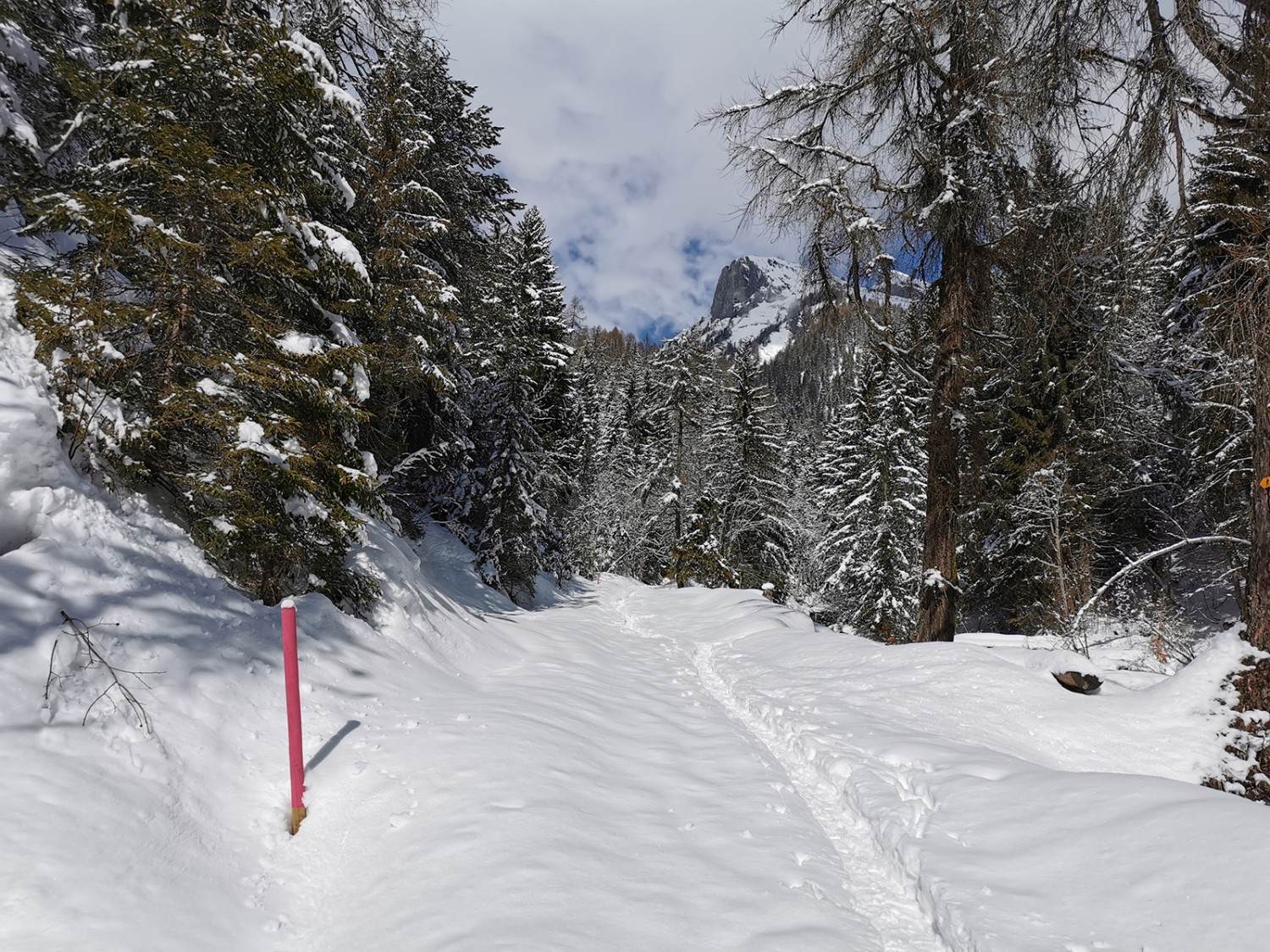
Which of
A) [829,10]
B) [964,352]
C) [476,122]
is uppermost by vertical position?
[476,122]

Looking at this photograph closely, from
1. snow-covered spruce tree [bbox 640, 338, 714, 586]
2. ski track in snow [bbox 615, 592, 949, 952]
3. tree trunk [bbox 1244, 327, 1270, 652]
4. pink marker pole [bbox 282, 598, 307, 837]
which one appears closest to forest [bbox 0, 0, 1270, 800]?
tree trunk [bbox 1244, 327, 1270, 652]

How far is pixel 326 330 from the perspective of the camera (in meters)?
7.37

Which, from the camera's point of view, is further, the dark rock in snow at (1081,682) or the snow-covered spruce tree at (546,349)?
the snow-covered spruce tree at (546,349)

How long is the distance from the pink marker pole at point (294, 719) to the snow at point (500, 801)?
133 millimetres

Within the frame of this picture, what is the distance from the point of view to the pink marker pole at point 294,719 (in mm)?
3502

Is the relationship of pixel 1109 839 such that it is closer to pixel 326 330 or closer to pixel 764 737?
pixel 764 737

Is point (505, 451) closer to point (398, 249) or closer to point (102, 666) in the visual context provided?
point (398, 249)

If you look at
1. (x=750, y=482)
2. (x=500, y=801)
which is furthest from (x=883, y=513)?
(x=500, y=801)

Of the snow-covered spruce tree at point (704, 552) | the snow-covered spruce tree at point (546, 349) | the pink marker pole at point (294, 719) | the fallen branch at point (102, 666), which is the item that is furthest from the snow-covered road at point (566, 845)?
the snow-covered spruce tree at point (704, 552)

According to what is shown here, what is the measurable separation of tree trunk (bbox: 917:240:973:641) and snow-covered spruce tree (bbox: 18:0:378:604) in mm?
7564

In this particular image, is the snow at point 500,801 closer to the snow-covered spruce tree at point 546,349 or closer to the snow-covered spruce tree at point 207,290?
the snow-covered spruce tree at point 207,290

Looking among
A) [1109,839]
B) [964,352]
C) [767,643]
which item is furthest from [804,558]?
[1109,839]

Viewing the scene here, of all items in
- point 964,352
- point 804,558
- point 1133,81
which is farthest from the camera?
point 804,558

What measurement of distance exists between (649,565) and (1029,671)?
3390 cm
